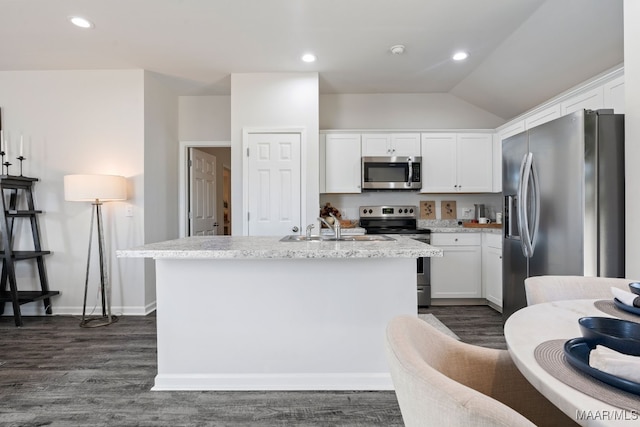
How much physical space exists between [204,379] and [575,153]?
2.67m

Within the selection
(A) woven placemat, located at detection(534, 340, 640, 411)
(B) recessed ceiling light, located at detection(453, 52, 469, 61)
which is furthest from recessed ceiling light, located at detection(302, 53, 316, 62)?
(A) woven placemat, located at detection(534, 340, 640, 411)

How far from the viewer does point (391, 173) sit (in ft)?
13.3

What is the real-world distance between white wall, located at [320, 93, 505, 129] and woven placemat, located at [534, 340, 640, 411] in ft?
12.9

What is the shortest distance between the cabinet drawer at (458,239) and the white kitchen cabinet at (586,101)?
1504mm

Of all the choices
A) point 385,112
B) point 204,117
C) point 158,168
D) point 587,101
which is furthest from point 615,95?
point 158,168

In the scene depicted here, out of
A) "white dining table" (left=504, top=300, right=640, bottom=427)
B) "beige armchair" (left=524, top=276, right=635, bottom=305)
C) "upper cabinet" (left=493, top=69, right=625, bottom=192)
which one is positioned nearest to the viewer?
"white dining table" (left=504, top=300, right=640, bottom=427)

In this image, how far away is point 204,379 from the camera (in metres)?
1.98

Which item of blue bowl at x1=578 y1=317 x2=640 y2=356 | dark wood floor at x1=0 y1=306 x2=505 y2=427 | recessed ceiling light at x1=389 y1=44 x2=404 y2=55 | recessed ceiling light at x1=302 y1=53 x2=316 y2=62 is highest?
recessed ceiling light at x1=302 y1=53 x2=316 y2=62

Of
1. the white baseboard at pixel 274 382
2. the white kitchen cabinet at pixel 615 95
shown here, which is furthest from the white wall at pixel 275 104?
the white kitchen cabinet at pixel 615 95

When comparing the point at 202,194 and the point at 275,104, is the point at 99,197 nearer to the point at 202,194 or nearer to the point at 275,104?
the point at 202,194

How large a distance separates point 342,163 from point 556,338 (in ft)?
11.2

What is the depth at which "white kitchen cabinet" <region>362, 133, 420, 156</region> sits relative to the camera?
13.3ft

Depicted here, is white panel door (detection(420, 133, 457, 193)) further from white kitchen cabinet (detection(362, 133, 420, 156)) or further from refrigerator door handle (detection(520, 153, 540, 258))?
refrigerator door handle (detection(520, 153, 540, 258))

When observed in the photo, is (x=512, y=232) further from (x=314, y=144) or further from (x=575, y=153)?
(x=314, y=144)
